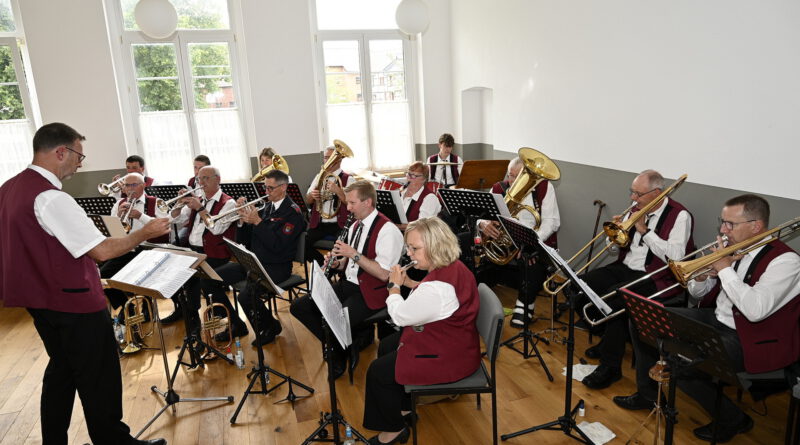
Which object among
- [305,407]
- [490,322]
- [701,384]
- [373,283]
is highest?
[490,322]

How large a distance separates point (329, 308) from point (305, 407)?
1263 millimetres

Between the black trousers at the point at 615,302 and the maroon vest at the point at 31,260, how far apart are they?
3.66m

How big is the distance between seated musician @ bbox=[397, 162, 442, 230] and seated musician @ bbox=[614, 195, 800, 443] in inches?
115

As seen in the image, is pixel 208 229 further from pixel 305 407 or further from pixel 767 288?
pixel 767 288

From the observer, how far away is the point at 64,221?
285cm

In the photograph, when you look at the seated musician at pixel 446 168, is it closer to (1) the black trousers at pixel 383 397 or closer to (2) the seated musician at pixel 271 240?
(2) the seated musician at pixel 271 240

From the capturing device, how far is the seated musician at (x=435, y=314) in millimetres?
2873

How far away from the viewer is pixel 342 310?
3477 mm

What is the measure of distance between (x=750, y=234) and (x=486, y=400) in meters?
2.13

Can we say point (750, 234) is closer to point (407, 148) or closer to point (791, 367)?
point (791, 367)

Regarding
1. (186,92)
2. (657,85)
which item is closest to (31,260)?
(657,85)

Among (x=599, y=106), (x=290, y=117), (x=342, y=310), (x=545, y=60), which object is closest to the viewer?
(x=342, y=310)

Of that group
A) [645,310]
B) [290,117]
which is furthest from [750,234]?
[290,117]

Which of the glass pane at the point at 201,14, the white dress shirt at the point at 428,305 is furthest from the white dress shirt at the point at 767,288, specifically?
the glass pane at the point at 201,14
